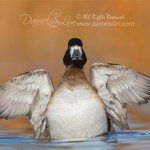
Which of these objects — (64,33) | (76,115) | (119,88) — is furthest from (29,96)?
(64,33)

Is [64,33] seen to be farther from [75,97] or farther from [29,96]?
[75,97]

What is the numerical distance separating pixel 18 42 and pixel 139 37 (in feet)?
9.91

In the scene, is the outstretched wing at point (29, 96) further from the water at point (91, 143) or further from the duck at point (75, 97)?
the water at point (91, 143)

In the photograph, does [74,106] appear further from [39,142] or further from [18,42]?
[18,42]

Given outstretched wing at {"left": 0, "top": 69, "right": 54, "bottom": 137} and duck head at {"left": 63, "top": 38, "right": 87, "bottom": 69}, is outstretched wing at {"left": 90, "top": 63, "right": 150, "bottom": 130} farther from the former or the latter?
outstretched wing at {"left": 0, "top": 69, "right": 54, "bottom": 137}

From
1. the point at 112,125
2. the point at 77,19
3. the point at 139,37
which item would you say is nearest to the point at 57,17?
the point at 77,19

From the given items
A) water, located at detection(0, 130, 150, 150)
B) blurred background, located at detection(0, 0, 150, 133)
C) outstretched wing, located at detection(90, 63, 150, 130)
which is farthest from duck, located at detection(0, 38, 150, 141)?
blurred background, located at detection(0, 0, 150, 133)

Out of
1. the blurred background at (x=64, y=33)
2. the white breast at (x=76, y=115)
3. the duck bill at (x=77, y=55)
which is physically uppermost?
the blurred background at (x=64, y=33)

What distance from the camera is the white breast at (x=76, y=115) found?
9.70 metres

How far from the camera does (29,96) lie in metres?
10.4

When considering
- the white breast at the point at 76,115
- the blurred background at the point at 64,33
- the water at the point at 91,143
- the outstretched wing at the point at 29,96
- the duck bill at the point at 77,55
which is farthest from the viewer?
the blurred background at the point at 64,33

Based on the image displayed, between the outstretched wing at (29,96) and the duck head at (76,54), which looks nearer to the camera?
the outstretched wing at (29,96)

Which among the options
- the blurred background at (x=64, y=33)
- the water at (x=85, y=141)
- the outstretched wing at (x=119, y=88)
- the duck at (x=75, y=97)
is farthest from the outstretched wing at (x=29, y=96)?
the blurred background at (x=64, y=33)

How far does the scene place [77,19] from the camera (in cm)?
2094
